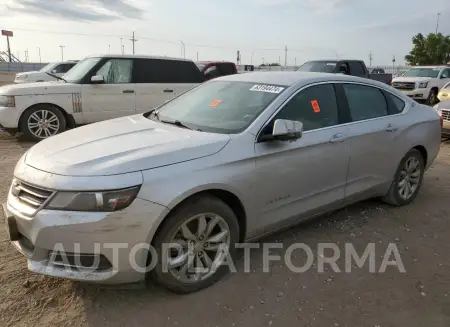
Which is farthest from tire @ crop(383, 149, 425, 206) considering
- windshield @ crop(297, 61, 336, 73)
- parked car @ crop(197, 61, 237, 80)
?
windshield @ crop(297, 61, 336, 73)

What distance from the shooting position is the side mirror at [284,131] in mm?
3250

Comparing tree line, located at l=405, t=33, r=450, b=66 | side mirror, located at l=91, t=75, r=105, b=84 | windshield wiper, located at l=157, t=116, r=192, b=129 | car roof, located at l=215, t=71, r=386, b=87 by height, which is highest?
tree line, located at l=405, t=33, r=450, b=66

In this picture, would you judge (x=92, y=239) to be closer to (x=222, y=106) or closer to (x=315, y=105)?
(x=222, y=106)

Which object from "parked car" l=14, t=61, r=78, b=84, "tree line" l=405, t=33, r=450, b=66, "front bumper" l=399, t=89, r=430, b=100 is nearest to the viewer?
"parked car" l=14, t=61, r=78, b=84

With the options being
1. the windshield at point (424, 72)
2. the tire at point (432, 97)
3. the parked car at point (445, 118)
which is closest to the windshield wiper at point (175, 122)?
the parked car at point (445, 118)

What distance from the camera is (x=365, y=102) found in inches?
174

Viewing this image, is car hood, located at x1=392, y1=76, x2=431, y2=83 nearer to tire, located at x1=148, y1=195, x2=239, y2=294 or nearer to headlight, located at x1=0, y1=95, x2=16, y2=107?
headlight, located at x1=0, y1=95, x2=16, y2=107

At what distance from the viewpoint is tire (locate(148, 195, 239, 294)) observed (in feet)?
9.35

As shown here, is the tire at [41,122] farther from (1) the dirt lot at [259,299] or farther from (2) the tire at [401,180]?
(2) the tire at [401,180]

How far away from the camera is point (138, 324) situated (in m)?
2.77

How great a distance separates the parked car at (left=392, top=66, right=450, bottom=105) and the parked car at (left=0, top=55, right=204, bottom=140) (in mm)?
11390

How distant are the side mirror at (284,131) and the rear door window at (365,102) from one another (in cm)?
112

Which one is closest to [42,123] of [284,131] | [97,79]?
[97,79]

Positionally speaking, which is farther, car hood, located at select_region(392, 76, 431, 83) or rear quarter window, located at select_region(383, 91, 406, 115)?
car hood, located at select_region(392, 76, 431, 83)
